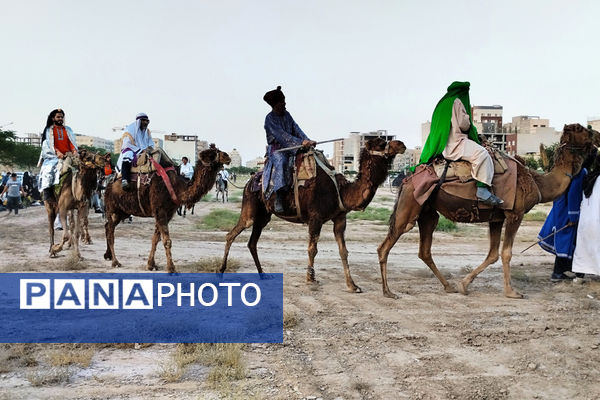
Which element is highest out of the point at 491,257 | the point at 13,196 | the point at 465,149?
the point at 465,149

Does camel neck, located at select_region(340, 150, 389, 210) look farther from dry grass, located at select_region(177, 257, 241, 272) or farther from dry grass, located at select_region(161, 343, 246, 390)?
dry grass, located at select_region(161, 343, 246, 390)

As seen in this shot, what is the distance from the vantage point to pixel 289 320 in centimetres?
654

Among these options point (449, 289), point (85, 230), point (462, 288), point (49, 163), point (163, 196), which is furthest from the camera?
point (85, 230)

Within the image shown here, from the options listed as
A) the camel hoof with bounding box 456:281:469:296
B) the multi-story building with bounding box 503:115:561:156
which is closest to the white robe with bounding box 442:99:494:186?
the camel hoof with bounding box 456:281:469:296

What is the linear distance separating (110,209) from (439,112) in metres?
6.38

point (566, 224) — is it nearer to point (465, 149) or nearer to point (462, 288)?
point (462, 288)

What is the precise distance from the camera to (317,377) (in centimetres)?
489

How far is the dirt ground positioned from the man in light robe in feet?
5.83

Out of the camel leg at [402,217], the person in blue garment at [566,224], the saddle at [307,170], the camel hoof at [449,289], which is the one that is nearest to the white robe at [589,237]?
the person in blue garment at [566,224]

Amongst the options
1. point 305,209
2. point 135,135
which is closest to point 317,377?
point 305,209

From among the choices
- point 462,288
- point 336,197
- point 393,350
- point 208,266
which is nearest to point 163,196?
point 208,266

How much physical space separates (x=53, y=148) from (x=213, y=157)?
5.08 m

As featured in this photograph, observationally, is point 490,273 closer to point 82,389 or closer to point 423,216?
point 423,216

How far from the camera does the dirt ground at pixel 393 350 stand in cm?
459
